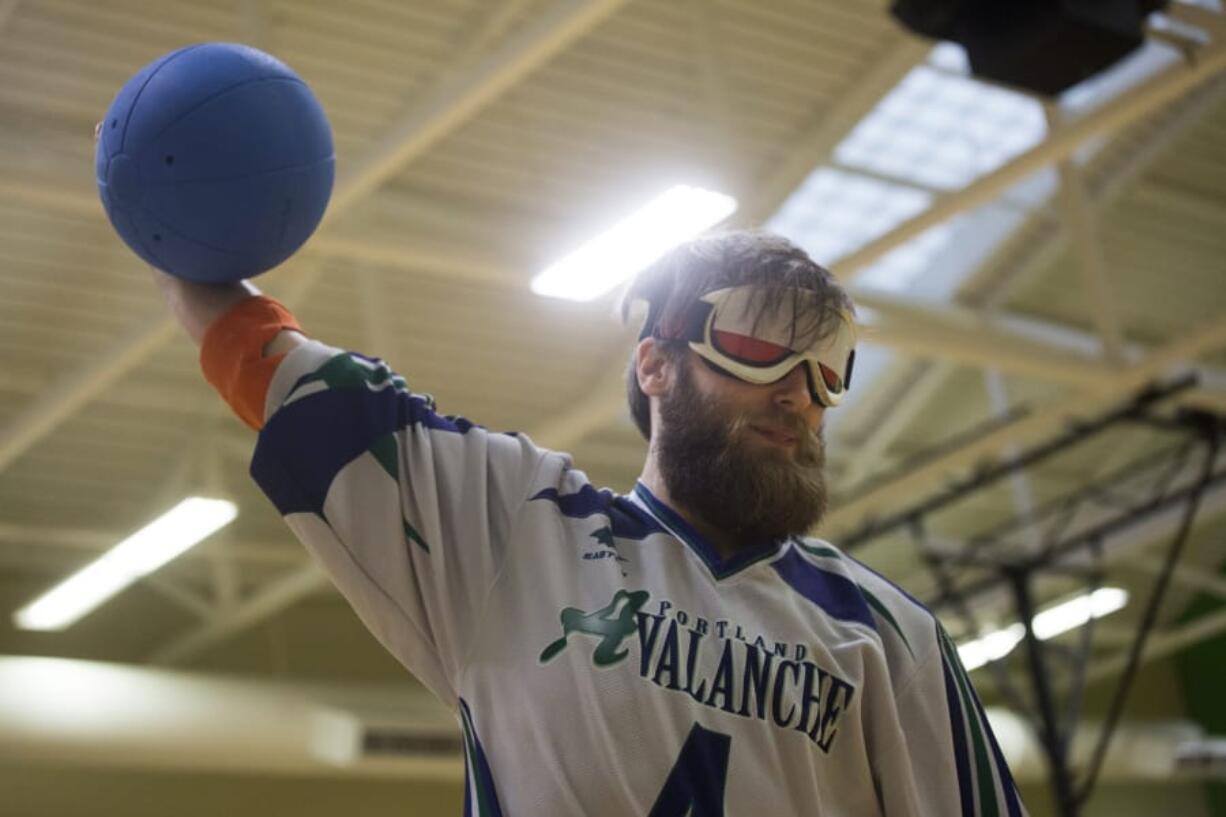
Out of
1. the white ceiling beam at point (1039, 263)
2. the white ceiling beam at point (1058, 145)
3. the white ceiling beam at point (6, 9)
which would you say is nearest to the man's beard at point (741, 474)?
the white ceiling beam at point (1058, 145)

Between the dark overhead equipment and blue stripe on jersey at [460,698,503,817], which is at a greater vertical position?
the dark overhead equipment

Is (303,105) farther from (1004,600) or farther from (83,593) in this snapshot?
(1004,600)

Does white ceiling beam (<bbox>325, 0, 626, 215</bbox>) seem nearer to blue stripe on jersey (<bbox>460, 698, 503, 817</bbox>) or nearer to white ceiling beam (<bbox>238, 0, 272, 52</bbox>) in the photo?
white ceiling beam (<bbox>238, 0, 272, 52</bbox>)

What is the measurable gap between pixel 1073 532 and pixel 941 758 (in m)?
13.6

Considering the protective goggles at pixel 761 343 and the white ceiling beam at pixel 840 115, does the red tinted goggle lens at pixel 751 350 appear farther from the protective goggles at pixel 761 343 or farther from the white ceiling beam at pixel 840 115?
the white ceiling beam at pixel 840 115

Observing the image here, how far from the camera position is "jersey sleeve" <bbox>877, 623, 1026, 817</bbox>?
2.11m

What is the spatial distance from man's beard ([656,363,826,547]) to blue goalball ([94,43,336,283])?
59cm

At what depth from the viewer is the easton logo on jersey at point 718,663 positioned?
1.96 metres

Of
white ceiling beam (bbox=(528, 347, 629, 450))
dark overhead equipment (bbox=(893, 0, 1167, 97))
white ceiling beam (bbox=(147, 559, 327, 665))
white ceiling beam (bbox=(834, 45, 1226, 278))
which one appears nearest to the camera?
dark overhead equipment (bbox=(893, 0, 1167, 97))

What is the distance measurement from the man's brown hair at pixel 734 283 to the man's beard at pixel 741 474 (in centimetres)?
13

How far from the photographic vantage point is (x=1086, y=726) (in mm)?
17047

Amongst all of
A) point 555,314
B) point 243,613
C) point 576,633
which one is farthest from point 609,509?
point 243,613

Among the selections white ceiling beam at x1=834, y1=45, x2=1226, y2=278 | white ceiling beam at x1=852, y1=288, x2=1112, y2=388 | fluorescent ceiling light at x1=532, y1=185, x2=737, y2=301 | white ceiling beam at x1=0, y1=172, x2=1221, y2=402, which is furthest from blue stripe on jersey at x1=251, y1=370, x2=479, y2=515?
white ceiling beam at x1=852, y1=288, x2=1112, y2=388

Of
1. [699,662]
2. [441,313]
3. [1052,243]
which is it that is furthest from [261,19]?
[1052,243]
